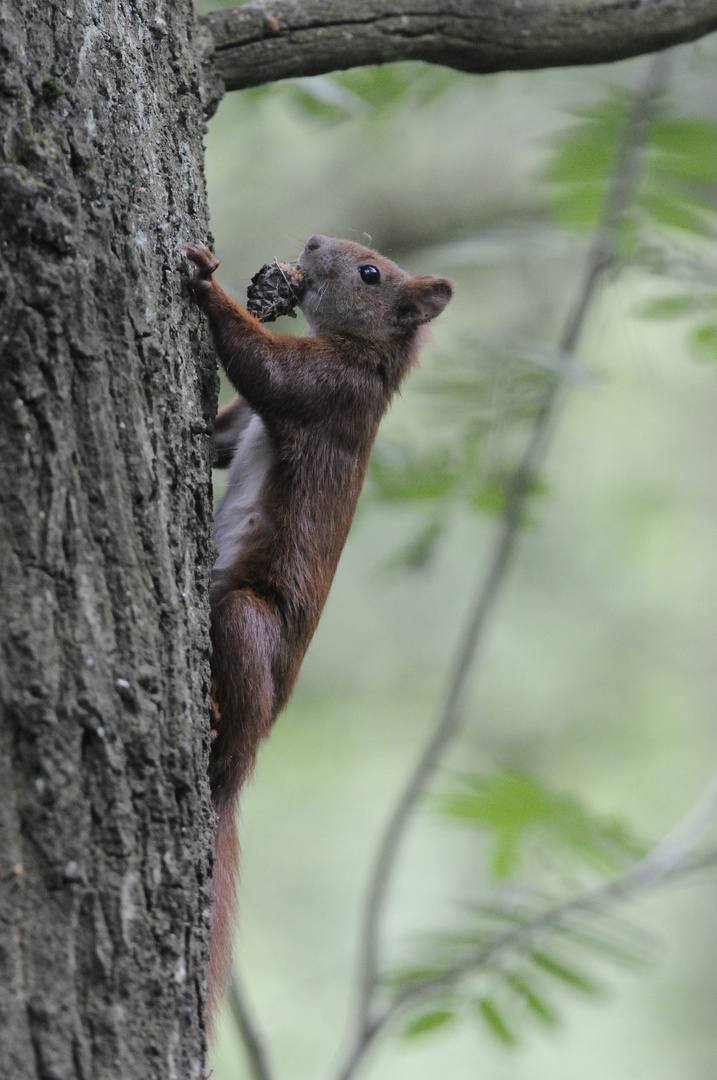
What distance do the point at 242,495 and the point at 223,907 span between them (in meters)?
1.01

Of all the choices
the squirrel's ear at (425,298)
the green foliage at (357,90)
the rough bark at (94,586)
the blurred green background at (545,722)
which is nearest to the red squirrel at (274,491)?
the squirrel's ear at (425,298)

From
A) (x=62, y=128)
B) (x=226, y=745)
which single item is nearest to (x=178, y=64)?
(x=62, y=128)

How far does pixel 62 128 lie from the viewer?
5.59 feet

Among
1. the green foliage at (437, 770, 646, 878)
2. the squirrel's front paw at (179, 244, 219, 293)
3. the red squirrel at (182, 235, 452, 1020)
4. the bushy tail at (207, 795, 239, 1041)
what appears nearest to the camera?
the squirrel's front paw at (179, 244, 219, 293)

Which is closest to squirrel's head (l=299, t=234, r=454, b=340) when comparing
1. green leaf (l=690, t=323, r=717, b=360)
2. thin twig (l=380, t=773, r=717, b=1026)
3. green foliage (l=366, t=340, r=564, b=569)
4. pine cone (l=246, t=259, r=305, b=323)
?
green foliage (l=366, t=340, r=564, b=569)

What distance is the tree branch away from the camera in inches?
97.1

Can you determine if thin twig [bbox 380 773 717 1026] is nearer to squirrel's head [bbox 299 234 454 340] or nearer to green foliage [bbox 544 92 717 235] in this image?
squirrel's head [bbox 299 234 454 340]

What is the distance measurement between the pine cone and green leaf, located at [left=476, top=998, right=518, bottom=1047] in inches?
75.7

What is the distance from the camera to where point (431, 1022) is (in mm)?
3090

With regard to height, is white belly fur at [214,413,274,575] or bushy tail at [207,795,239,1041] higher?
white belly fur at [214,413,274,575]

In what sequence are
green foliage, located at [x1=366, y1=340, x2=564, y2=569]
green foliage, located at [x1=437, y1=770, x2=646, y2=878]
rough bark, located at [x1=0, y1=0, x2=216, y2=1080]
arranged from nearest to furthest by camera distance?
rough bark, located at [x1=0, y1=0, x2=216, y2=1080]
green foliage, located at [x1=437, y1=770, x2=646, y2=878]
green foliage, located at [x1=366, y1=340, x2=564, y2=569]

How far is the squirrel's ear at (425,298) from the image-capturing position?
347 cm

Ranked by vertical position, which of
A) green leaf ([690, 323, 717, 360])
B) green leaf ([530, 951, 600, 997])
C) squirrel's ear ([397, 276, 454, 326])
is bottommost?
green leaf ([530, 951, 600, 997])

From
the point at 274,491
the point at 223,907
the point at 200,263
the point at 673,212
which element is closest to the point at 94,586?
the point at 200,263
